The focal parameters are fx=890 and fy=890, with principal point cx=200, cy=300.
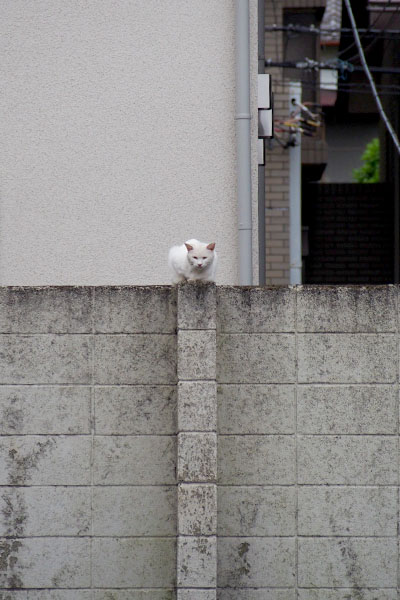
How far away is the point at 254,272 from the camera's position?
19.6ft

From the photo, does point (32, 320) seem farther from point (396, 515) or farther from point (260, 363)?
point (396, 515)

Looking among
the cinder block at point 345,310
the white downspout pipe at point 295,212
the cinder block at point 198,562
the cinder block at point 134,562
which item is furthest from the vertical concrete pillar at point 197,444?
the white downspout pipe at point 295,212

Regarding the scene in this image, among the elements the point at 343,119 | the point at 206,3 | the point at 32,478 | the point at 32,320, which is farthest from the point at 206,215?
the point at 343,119

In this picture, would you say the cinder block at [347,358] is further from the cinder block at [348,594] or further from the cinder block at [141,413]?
the cinder block at [348,594]

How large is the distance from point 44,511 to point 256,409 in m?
1.16

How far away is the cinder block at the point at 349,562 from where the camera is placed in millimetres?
4391

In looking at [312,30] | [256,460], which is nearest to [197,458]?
[256,460]

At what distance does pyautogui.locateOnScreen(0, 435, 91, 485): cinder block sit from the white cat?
96 cm

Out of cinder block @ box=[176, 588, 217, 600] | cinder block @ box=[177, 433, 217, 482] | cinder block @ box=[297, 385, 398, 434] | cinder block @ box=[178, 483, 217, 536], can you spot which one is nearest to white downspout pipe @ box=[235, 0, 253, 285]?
cinder block @ box=[297, 385, 398, 434]

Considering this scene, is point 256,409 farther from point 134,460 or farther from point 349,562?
point 349,562

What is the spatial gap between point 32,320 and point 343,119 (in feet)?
70.4

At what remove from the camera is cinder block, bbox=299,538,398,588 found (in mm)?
4391

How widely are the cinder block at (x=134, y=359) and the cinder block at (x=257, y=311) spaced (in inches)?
11.8

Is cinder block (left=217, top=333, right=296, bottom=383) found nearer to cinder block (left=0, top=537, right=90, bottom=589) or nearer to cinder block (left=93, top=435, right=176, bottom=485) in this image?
cinder block (left=93, top=435, right=176, bottom=485)
